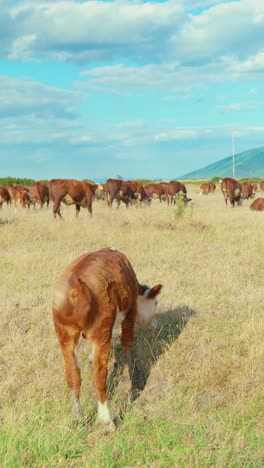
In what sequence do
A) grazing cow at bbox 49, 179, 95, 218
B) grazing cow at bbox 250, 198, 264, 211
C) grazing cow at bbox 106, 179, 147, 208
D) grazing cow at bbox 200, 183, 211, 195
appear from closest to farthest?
grazing cow at bbox 49, 179, 95, 218 → grazing cow at bbox 250, 198, 264, 211 → grazing cow at bbox 106, 179, 147, 208 → grazing cow at bbox 200, 183, 211, 195

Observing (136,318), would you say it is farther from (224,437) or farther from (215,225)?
(215,225)

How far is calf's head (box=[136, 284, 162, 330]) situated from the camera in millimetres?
5602

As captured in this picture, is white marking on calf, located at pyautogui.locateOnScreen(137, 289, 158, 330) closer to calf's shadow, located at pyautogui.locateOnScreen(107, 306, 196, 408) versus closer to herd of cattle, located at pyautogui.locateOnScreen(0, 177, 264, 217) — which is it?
calf's shadow, located at pyautogui.locateOnScreen(107, 306, 196, 408)

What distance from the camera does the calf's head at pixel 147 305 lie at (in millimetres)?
5602

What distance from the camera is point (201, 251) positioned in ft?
37.7

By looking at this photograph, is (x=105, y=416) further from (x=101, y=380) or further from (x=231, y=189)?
(x=231, y=189)

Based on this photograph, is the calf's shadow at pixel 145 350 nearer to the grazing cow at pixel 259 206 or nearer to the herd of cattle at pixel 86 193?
the herd of cattle at pixel 86 193

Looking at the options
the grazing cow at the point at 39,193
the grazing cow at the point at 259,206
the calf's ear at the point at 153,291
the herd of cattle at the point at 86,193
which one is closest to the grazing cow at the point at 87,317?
the calf's ear at the point at 153,291

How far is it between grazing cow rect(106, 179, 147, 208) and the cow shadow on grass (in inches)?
799

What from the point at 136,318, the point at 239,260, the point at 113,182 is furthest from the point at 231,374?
the point at 113,182

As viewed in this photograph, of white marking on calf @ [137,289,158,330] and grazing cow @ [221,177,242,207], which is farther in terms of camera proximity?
grazing cow @ [221,177,242,207]

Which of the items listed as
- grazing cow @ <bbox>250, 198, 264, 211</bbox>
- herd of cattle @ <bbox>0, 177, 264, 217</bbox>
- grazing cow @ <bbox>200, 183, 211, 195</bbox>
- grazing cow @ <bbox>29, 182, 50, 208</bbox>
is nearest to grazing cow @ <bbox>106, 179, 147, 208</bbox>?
herd of cattle @ <bbox>0, 177, 264, 217</bbox>

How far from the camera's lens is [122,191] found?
1078 inches

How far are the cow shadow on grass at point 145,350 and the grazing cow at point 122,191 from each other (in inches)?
799
